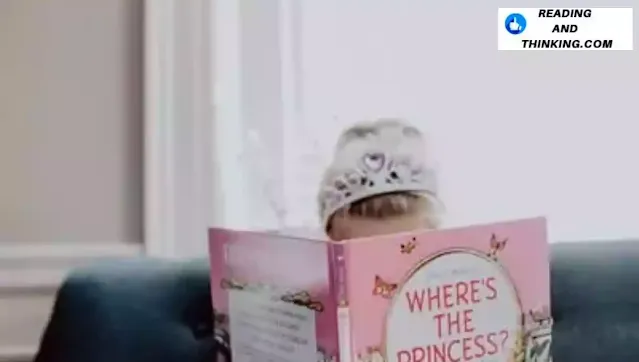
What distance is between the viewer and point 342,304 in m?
0.74

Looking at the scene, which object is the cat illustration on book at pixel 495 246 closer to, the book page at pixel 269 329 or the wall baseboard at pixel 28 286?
the book page at pixel 269 329

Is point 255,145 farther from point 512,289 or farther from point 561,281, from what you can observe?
point 512,289

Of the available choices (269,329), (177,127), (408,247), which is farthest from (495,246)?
(177,127)

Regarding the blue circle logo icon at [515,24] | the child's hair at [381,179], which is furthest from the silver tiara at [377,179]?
the blue circle logo icon at [515,24]

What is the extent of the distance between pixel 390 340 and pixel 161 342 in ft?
1.08

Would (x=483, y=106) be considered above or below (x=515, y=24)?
below

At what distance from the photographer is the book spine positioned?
73 cm

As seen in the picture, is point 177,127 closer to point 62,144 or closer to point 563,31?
point 62,144

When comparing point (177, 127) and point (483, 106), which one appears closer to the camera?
point (177, 127)

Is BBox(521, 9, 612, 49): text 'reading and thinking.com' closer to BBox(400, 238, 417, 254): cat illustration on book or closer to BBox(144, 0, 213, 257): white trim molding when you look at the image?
BBox(144, 0, 213, 257): white trim molding

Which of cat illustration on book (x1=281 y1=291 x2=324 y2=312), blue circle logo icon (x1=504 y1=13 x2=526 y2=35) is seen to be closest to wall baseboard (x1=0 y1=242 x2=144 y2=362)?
cat illustration on book (x1=281 y1=291 x2=324 y2=312)

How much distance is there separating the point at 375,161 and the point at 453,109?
0.56 meters

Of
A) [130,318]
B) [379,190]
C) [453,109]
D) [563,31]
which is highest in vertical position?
[563,31]

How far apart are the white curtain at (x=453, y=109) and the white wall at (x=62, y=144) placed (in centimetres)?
18
